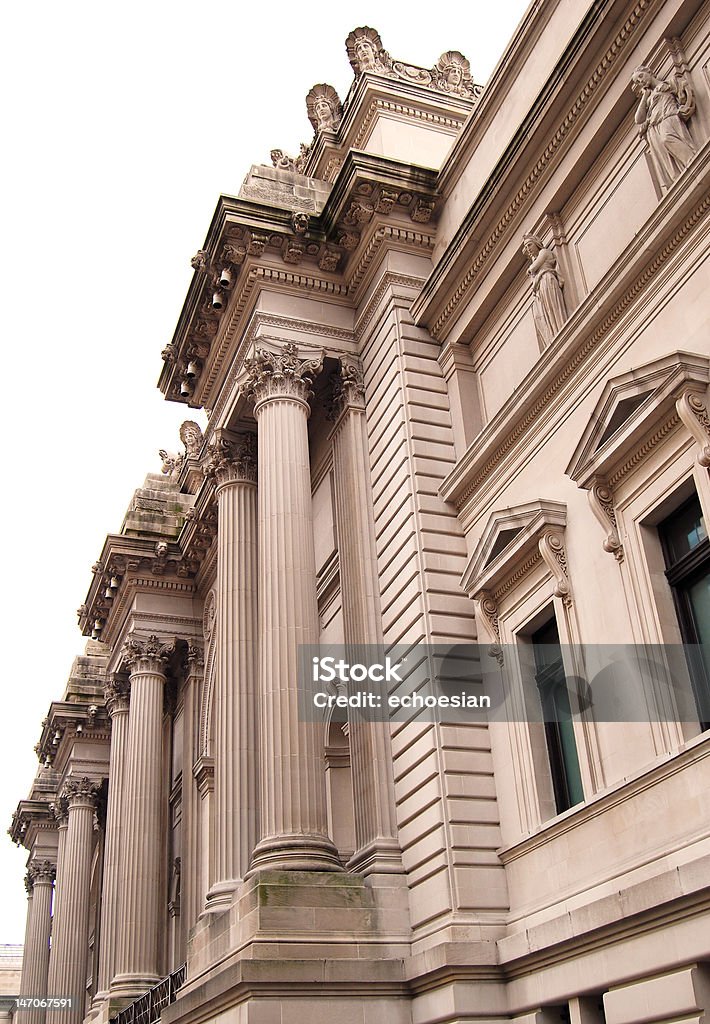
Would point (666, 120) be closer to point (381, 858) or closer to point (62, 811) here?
point (381, 858)

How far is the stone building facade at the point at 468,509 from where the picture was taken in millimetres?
14562

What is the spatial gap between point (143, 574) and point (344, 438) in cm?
1517

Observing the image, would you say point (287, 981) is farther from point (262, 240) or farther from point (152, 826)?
point (152, 826)

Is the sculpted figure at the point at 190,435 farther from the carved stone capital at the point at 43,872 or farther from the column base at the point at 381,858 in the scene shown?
the carved stone capital at the point at 43,872

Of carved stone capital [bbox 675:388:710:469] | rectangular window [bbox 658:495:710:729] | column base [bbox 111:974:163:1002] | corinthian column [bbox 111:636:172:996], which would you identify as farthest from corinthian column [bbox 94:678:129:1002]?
carved stone capital [bbox 675:388:710:469]

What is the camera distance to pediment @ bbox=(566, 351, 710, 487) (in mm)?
14000

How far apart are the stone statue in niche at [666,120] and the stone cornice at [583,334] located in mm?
771

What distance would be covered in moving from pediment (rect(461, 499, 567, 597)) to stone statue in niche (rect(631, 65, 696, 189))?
4.99 meters

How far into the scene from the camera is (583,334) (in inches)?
660

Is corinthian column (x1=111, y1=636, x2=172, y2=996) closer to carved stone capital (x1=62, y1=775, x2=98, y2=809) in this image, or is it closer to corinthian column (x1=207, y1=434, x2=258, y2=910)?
corinthian column (x1=207, y1=434, x2=258, y2=910)

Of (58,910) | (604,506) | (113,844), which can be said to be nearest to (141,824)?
(113,844)

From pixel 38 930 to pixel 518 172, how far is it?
47.5 m

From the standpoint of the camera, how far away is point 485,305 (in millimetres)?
20969
